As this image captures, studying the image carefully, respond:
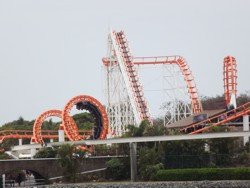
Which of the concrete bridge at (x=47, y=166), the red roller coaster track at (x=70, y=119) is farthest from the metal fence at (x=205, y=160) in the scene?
the red roller coaster track at (x=70, y=119)

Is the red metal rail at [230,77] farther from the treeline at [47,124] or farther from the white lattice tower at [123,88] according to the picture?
the treeline at [47,124]

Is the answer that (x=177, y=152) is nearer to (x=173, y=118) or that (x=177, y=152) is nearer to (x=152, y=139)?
(x=152, y=139)

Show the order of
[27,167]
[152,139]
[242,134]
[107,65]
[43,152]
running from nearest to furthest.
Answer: [242,134]
[152,139]
[27,167]
[43,152]
[107,65]

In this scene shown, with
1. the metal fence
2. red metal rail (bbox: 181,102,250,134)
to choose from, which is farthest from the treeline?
the metal fence

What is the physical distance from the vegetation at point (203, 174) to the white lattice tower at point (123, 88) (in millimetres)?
18555

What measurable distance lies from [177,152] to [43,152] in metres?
12.7

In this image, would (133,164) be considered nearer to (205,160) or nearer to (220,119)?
(205,160)

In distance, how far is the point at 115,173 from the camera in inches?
2048

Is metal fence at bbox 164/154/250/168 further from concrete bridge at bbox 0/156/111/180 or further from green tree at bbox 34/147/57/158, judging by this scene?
green tree at bbox 34/147/57/158

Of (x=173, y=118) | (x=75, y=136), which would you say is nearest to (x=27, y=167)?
(x=75, y=136)

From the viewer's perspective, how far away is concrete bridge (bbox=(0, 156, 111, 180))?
52375 millimetres

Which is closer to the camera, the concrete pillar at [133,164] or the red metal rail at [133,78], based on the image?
the concrete pillar at [133,164]

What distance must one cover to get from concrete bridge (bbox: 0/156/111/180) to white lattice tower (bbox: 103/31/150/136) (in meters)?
12.2

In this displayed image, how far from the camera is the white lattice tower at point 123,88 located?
2606 inches
